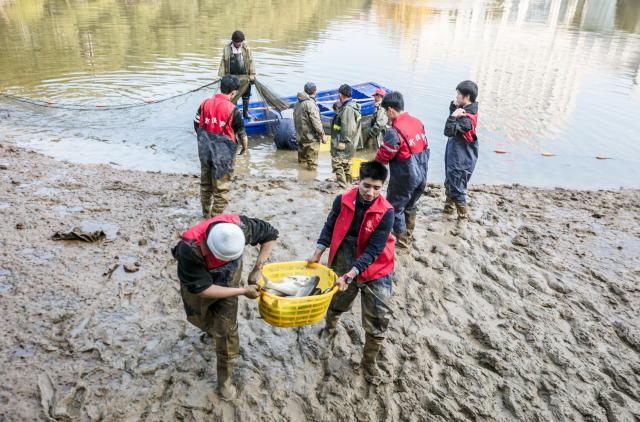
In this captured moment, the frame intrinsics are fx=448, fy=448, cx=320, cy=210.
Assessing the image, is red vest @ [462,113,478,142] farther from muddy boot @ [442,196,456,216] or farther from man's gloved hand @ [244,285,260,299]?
man's gloved hand @ [244,285,260,299]

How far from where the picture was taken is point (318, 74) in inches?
661

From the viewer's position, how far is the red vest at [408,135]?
5.50m

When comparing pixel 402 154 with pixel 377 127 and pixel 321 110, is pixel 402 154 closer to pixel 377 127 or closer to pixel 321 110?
pixel 377 127

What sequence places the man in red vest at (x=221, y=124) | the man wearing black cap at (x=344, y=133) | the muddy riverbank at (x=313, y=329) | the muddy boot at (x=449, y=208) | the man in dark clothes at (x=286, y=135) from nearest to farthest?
1. the muddy riverbank at (x=313, y=329)
2. the man in red vest at (x=221, y=124)
3. the muddy boot at (x=449, y=208)
4. the man wearing black cap at (x=344, y=133)
5. the man in dark clothes at (x=286, y=135)

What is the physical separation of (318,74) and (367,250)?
14033 millimetres

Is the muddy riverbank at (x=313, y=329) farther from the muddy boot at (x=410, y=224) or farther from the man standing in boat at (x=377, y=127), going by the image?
the man standing in boat at (x=377, y=127)

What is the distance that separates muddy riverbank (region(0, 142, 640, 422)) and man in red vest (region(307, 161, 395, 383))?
51 centimetres

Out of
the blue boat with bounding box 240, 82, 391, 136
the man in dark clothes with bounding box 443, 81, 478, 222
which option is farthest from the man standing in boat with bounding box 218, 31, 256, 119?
the man in dark clothes with bounding box 443, 81, 478, 222

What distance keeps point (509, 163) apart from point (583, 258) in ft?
16.0

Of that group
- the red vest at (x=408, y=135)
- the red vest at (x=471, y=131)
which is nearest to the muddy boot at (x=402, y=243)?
the red vest at (x=408, y=135)

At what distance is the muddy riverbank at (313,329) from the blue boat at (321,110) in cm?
395

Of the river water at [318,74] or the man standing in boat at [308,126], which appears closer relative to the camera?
the man standing in boat at [308,126]

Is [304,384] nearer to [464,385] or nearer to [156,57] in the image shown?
[464,385]

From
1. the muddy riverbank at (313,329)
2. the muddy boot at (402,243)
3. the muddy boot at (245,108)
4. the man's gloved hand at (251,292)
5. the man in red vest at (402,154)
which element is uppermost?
the man in red vest at (402,154)
